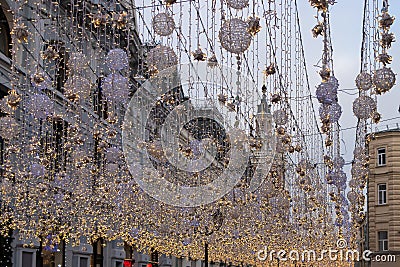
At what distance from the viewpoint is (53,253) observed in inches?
991

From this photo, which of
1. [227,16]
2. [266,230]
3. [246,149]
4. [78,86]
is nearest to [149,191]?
[246,149]

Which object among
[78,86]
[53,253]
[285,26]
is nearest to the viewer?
[285,26]

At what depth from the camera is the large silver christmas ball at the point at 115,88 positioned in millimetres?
10188

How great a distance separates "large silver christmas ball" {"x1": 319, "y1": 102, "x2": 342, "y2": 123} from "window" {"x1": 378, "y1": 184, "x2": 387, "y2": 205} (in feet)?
90.1

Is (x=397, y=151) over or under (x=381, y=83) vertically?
over

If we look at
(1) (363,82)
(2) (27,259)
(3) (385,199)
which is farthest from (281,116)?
(3) (385,199)

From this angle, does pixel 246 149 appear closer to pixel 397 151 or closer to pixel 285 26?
pixel 285 26

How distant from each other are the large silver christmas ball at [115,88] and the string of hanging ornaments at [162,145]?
2 centimetres

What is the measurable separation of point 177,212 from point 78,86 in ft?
32.6

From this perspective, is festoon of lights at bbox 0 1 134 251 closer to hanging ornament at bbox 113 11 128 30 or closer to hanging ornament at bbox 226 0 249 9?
hanging ornament at bbox 113 11 128 30

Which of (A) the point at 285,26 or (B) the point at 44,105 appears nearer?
(A) the point at 285,26

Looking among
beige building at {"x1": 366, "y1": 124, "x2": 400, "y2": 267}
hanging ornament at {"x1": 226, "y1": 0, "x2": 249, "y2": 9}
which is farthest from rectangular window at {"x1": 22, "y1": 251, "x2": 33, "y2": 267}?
beige building at {"x1": 366, "y1": 124, "x2": 400, "y2": 267}

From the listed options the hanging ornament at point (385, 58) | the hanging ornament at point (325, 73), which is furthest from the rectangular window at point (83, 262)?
the hanging ornament at point (385, 58)

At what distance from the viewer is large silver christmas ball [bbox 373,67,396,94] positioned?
27.2 ft
